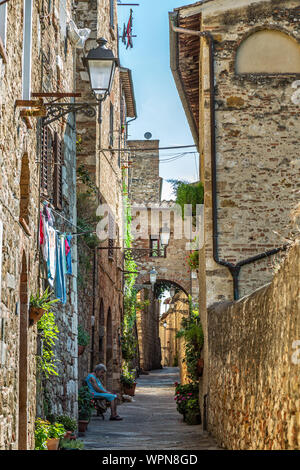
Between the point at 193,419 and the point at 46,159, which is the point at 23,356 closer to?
the point at 46,159

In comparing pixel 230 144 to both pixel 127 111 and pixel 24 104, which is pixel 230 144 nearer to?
pixel 24 104

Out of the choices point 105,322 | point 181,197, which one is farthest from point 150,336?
point 181,197

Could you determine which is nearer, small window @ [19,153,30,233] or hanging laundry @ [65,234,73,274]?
small window @ [19,153,30,233]

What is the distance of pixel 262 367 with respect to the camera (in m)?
6.11

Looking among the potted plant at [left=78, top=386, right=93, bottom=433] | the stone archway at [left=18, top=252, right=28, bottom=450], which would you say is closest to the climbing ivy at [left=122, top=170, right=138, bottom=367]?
the potted plant at [left=78, top=386, right=93, bottom=433]

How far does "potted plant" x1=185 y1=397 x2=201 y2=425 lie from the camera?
12.8 metres

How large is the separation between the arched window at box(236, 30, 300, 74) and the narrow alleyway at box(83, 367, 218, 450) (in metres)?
6.02

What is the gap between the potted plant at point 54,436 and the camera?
27.1 ft

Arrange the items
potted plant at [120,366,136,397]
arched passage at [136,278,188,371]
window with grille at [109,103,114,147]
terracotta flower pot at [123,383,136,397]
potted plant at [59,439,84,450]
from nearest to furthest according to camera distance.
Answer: potted plant at [59,439,84,450]
window with grille at [109,103,114,147]
potted plant at [120,366,136,397]
terracotta flower pot at [123,383,136,397]
arched passage at [136,278,188,371]

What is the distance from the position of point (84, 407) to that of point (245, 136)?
525 cm

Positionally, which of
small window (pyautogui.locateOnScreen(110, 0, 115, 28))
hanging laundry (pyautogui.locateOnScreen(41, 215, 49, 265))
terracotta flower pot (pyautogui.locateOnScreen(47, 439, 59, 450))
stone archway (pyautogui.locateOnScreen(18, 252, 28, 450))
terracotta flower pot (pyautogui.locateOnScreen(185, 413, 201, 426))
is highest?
small window (pyautogui.locateOnScreen(110, 0, 115, 28))

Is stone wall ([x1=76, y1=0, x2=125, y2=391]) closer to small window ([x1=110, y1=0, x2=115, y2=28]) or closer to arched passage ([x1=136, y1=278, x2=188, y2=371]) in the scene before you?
small window ([x1=110, y1=0, x2=115, y2=28])

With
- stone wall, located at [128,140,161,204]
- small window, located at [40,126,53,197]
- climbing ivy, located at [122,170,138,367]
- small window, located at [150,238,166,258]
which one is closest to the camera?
small window, located at [40,126,53,197]

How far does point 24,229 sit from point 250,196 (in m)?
5.17
